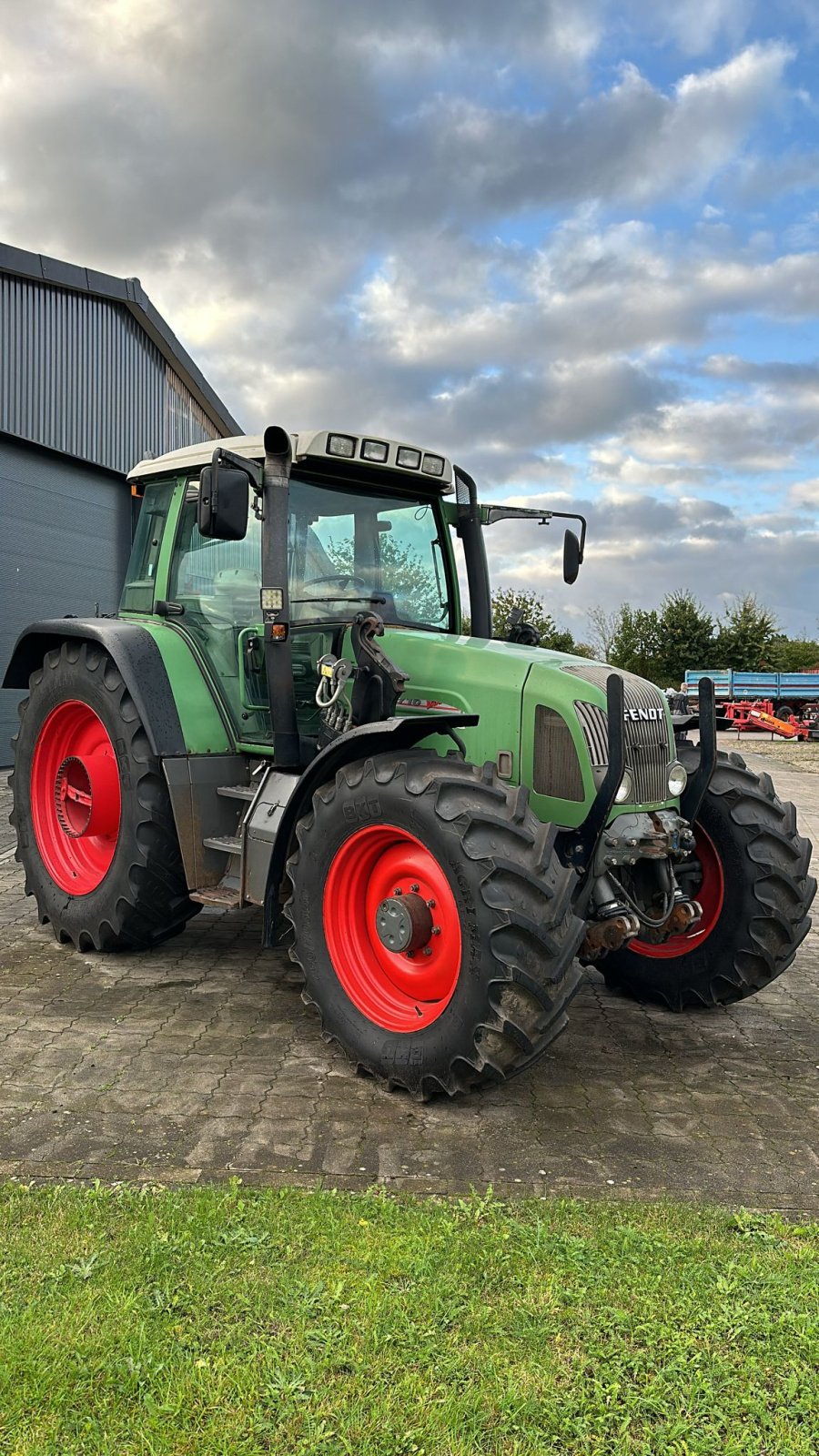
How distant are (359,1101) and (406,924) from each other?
0.67 m

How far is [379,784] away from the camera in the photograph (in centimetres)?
374

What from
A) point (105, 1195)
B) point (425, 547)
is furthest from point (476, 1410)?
point (425, 547)

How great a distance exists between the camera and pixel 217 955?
219 inches

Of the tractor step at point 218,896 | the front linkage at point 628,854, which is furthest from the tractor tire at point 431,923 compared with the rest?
the tractor step at point 218,896

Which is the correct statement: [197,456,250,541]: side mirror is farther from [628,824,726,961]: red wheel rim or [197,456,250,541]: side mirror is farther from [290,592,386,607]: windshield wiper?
[628,824,726,961]: red wheel rim

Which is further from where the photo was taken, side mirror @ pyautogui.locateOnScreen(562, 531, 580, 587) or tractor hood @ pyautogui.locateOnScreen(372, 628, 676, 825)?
side mirror @ pyautogui.locateOnScreen(562, 531, 580, 587)

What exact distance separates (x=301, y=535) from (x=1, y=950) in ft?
9.12

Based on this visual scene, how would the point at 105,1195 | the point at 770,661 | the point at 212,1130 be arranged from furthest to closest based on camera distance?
the point at 770,661, the point at 212,1130, the point at 105,1195

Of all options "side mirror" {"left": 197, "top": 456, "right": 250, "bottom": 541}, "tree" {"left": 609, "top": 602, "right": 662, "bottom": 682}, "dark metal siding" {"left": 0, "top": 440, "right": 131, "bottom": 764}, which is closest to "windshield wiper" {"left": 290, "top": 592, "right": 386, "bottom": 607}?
"side mirror" {"left": 197, "top": 456, "right": 250, "bottom": 541}

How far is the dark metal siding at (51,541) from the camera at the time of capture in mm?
12953

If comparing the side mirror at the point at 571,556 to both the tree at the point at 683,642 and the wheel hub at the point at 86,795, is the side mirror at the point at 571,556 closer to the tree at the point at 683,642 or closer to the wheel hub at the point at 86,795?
the wheel hub at the point at 86,795

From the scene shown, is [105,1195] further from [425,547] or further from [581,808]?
[425,547]

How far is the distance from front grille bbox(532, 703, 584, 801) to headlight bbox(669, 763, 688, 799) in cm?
55

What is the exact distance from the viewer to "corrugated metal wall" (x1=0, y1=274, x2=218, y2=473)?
1259 centimetres
